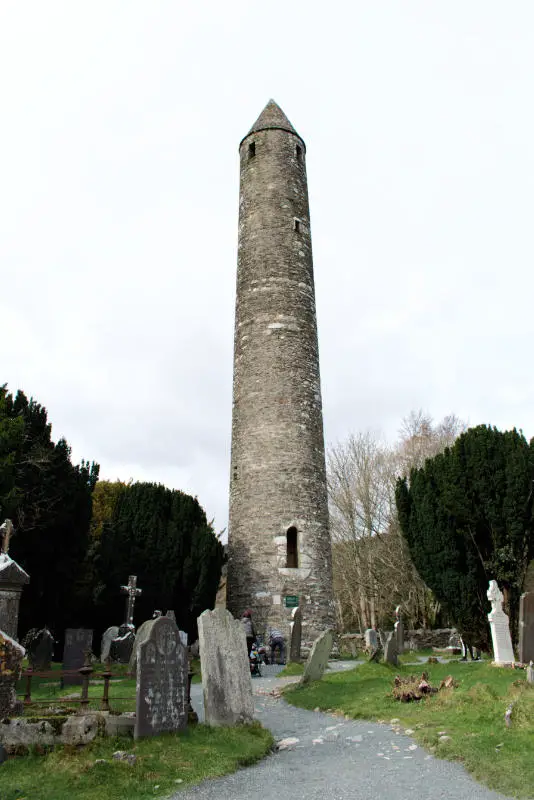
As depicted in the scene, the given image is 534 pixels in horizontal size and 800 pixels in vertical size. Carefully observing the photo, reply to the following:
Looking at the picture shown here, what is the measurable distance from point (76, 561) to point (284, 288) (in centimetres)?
908

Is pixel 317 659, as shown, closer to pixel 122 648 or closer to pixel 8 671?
pixel 122 648

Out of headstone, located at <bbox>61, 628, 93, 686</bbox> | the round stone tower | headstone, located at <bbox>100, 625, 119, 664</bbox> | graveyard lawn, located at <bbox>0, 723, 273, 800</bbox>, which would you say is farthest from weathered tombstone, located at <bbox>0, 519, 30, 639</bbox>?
the round stone tower

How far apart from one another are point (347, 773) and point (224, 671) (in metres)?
2.23

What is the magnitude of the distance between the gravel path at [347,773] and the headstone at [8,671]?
1.91 meters

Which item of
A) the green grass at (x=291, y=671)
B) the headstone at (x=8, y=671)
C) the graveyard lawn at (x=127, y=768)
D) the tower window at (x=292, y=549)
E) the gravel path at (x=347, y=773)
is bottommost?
the green grass at (x=291, y=671)

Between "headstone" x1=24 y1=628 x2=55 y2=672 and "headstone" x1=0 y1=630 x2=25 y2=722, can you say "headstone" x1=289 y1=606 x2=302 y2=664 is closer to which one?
"headstone" x1=24 y1=628 x2=55 y2=672

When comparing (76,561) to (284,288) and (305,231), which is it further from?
(305,231)

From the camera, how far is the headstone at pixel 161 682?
19.5ft

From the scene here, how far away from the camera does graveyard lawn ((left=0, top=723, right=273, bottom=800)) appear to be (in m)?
4.64

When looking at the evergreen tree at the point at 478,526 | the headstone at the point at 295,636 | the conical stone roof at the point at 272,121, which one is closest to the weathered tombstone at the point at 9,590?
the headstone at the point at 295,636

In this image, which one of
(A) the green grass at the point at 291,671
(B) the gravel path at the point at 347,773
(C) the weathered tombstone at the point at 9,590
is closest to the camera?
(B) the gravel path at the point at 347,773

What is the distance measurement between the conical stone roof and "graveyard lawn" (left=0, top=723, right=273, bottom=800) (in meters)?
18.2

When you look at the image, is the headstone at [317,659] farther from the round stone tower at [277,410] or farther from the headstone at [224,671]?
the round stone tower at [277,410]

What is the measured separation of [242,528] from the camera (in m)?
16.3
